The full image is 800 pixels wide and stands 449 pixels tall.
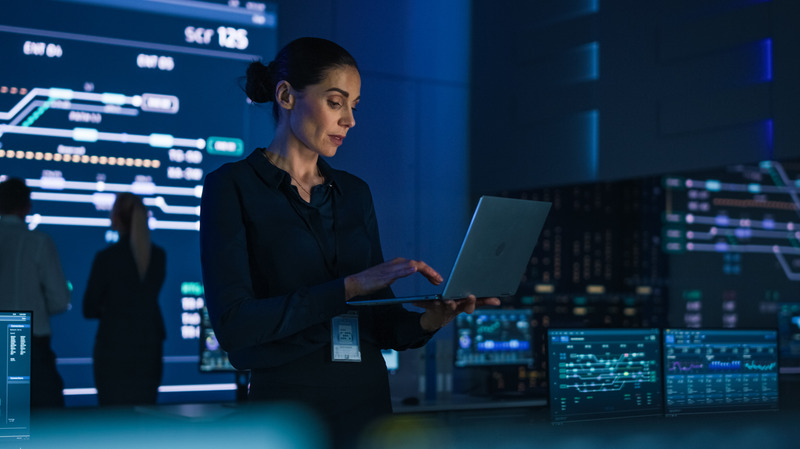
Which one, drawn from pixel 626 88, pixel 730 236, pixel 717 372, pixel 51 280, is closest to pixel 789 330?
pixel 626 88

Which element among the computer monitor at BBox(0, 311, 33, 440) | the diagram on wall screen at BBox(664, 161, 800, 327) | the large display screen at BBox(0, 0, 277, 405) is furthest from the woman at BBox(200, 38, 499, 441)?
the diagram on wall screen at BBox(664, 161, 800, 327)

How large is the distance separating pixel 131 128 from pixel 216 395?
1.49 metres

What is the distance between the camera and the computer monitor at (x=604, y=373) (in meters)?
2.07

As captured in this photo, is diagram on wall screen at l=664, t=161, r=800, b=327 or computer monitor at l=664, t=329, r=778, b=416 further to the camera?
diagram on wall screen at l=664, t=161, r=800, b=327

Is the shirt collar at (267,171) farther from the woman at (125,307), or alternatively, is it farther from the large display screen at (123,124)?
the large display screen at (123,124)

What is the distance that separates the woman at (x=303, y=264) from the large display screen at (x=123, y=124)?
3.17 metres

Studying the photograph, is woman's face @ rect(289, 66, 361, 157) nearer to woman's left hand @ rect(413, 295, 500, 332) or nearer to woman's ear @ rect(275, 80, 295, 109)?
woman's ear @ rect(275, 80, 295, 109)

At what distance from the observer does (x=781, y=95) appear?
3.88 meters

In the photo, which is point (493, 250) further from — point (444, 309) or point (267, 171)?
point (267, 171)

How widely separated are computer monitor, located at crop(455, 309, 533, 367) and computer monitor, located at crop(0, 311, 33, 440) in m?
2.82

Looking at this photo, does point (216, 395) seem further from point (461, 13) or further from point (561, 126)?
point (461, 13)

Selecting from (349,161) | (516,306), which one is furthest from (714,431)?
(516,306)

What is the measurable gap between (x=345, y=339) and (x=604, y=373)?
40.1 inches

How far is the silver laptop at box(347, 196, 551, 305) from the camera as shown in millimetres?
1257
